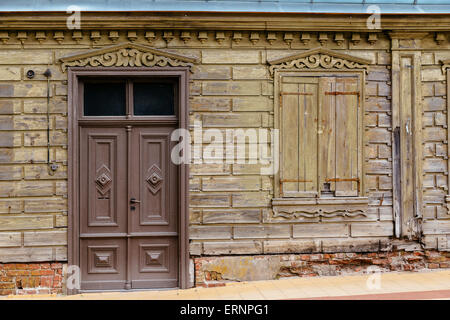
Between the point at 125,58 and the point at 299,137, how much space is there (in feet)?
9.76

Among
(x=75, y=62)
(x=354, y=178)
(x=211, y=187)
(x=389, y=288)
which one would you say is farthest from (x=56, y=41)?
(x=389, y=288)

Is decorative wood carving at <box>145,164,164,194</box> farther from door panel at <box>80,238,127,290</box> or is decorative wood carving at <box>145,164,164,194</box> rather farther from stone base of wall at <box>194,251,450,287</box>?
stone base of wall at <box>194,251,450,287</box>

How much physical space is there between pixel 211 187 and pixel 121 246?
167 centimetres

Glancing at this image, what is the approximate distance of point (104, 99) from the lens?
286 inches

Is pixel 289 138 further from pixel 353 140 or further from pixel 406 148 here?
pixel 406 148

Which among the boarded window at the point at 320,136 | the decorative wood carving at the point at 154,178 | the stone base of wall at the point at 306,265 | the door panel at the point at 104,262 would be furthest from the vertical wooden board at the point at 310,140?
the door panel at the point at 104,262

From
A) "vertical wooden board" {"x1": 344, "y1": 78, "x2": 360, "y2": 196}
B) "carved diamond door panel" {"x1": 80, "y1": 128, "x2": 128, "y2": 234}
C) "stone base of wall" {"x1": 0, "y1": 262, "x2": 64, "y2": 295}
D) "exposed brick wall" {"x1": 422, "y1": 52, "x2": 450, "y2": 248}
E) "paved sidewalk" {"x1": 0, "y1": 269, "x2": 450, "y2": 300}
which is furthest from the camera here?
"exposed brick wall" {"x1": 422, "y1": 52, "x2": 450, "y2": 248}

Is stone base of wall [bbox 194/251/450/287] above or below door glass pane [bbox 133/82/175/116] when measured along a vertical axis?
below

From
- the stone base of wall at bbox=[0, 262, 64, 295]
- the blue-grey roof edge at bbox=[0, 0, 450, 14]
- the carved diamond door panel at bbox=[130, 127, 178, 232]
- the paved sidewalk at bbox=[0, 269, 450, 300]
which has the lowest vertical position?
the paved sidewalk at bbox=[0, 269, 450, 300]

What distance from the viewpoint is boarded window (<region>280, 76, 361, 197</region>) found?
733 cm

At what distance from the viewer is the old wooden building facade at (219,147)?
7.01m

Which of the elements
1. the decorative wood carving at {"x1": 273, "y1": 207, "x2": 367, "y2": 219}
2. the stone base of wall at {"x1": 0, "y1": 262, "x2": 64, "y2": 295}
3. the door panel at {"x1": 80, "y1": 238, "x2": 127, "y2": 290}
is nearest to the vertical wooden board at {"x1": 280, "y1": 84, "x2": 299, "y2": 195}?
the decorative wood carving at {"x1": 273, "y1": 207, "x2": 367, "y2": 219}

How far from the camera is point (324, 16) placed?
721cm

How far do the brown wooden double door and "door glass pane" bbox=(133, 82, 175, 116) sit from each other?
26 cm
